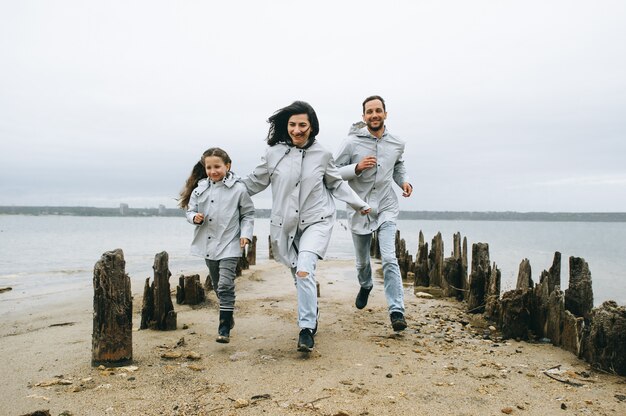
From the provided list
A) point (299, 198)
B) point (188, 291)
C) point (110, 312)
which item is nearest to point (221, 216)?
point (299, 198)

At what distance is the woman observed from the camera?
5.16m

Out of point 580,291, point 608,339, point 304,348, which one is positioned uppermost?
point 580,291

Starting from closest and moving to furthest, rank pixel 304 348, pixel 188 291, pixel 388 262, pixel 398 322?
pixel 304 348, pixel 398 322, pixel 388 262, pixel 188 291

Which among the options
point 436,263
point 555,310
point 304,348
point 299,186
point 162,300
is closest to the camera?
point 304,348

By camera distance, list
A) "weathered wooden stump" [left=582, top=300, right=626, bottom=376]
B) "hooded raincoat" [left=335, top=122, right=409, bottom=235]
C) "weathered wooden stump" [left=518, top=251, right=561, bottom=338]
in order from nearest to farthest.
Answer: "weathered wooden stump" [left=582, top=300, right=626, bottom=376], "weathered wooden stump" [left=518, top=251, right=561, bottom=338], "hooded raincoat" [left=335, top=122, right=409, bottom=235]

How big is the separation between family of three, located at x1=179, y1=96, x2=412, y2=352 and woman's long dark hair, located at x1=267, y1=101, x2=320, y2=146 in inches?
0.4

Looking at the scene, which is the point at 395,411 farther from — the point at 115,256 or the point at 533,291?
the point at 533,291

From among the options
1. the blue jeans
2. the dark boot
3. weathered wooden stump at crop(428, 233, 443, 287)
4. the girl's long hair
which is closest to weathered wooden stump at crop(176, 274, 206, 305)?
the girl's long hair

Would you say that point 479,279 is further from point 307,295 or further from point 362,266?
point 307,295

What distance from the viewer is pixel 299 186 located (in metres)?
5.16

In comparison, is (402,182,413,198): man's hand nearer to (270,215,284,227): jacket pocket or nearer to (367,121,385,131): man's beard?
(367,121,385,131): man's beard

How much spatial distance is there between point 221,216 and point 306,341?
1748 mm

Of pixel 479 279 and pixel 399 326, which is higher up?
pixel 479 279

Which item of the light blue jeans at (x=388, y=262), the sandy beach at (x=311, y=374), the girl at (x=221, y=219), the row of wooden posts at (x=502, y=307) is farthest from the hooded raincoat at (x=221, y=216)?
the light blue jeans at (x=388, y=262)
